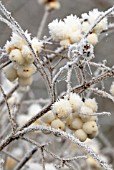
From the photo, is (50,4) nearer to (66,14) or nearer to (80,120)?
(80,120)

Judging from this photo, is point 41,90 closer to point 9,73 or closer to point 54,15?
point 54,15

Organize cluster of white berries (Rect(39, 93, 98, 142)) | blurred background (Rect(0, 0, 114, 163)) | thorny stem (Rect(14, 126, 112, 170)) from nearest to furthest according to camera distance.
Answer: thorny stem (Rect(14, 126, 112, 170)), cluster of white berries (Rect(39, 93, 98, 142)), blurred background (Rect(0, 0, 114, 163))

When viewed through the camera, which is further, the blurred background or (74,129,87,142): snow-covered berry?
the blurred background

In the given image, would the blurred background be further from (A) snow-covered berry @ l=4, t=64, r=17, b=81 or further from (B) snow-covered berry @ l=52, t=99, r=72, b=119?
(B) snow-covered berry @ l=52, t=99, r=72, b=119

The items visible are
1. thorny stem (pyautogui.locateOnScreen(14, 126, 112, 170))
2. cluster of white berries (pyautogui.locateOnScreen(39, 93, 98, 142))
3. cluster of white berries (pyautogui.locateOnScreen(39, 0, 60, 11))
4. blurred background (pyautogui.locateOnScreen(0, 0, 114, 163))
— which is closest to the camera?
thorny stem (pyautogui.locateOnScreen(14, 126, 112, 170))

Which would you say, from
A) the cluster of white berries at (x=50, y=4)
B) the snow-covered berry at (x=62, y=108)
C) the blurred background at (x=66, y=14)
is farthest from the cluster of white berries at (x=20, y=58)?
the blurred background at (x=66, y=14)

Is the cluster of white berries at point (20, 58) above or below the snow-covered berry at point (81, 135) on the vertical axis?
above

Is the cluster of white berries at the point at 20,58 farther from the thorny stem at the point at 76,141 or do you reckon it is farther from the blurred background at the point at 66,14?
the blurred background at the point at 66,14

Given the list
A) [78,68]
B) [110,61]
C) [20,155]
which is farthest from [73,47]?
[110,61]

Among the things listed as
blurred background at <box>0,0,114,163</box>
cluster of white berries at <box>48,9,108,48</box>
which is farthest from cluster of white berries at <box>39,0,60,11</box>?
blurred background at <box>0,0,114,163</box>
